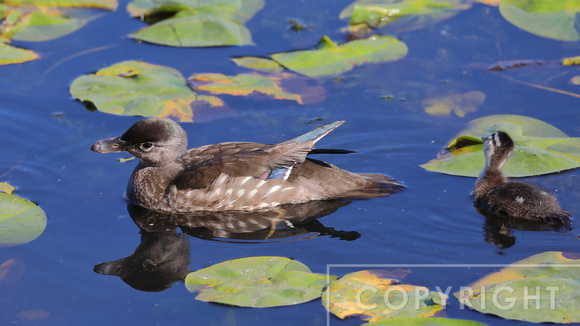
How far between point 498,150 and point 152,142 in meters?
3.77

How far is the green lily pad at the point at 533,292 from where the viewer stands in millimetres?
6000

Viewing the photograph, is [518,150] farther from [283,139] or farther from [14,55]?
[14,55]

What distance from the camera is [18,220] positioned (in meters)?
7.68

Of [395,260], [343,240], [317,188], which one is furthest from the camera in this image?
[317,188]

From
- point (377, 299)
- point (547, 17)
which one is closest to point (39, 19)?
point (547, 17)

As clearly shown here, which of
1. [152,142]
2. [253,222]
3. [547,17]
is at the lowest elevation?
[253,222]

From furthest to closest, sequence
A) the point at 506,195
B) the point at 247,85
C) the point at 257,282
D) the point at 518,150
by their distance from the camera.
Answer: the point at 247,85 < the point at 518,150 < the point at 506,195 < the point at 257,282

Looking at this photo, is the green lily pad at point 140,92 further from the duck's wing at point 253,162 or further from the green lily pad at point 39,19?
the green lily pad at point 39,19

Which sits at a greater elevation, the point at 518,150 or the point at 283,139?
the point at 518,150

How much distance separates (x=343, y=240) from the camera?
7.58 meters

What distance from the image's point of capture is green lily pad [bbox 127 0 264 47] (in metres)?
11.4

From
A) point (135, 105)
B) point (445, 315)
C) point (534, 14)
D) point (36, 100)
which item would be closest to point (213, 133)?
point (135, 105)

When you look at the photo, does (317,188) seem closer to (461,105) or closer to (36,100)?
(461,105)

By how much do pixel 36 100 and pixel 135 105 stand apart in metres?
1.58
